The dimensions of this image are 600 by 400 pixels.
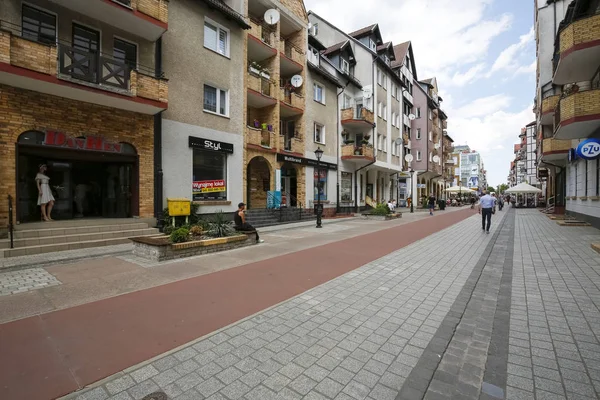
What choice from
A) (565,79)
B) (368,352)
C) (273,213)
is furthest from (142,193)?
(565,79)

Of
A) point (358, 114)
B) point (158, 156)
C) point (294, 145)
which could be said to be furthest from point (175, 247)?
point (358, 114)

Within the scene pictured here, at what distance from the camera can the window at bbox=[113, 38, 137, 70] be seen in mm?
10523

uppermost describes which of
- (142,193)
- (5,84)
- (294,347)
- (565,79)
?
(565,79)

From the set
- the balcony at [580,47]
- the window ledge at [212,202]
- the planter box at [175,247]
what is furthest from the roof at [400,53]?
the planter box at [175,247]

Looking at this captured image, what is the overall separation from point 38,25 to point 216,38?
7053mm

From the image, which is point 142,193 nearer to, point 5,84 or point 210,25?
point 5,84

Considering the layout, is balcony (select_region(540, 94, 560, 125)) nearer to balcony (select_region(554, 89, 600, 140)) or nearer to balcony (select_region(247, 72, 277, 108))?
balcony (select_region(554, 89, 600, 140))

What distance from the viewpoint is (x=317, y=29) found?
26.8m

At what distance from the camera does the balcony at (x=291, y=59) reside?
18.3 meters

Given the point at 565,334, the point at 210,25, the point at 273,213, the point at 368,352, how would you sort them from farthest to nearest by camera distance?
the point at 273,213
the point at 210,25
the point at 565,334
the point at 368,352

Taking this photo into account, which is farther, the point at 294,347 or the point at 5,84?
the point at 5,84

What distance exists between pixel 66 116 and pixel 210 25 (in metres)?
8.17

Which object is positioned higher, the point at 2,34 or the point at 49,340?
the point at 2,34

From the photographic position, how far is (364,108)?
23.1 metres
